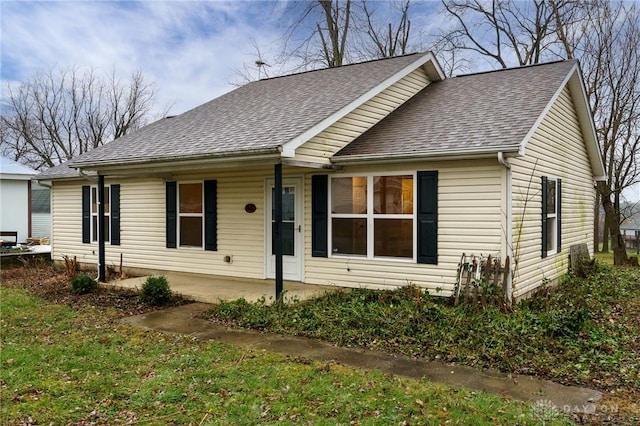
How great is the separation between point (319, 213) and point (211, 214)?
2793 mm

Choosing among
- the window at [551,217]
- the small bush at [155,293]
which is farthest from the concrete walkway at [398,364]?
the window at [551,217]

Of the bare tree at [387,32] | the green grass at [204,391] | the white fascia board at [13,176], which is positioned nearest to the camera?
the green grass at [204,391]

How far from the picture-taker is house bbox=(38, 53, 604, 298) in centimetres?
730

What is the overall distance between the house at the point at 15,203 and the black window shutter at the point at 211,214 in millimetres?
11933

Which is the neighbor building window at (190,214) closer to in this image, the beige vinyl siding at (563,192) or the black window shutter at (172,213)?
the black window shutter at (172,213)

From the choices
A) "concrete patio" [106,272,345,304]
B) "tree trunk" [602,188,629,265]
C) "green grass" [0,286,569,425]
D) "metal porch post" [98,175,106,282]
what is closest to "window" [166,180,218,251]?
"concrete patio" [106,272,345,304]

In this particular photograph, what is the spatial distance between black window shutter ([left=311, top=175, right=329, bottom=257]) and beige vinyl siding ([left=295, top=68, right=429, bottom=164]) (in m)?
0.54

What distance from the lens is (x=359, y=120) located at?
9039 millimetres

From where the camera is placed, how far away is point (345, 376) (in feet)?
15.0

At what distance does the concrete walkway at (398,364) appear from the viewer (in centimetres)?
412

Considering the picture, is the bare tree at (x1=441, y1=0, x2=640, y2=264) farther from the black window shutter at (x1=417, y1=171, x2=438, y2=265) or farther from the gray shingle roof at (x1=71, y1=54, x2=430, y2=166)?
the black window shutter at (x1=417, y1=171, x2=438, y2=265)

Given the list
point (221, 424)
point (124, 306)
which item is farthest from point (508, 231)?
point (124, 306)

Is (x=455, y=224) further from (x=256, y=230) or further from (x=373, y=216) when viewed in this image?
(x=256, y=230)

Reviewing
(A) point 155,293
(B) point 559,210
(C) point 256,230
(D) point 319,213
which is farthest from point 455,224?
(A) point 155,293
